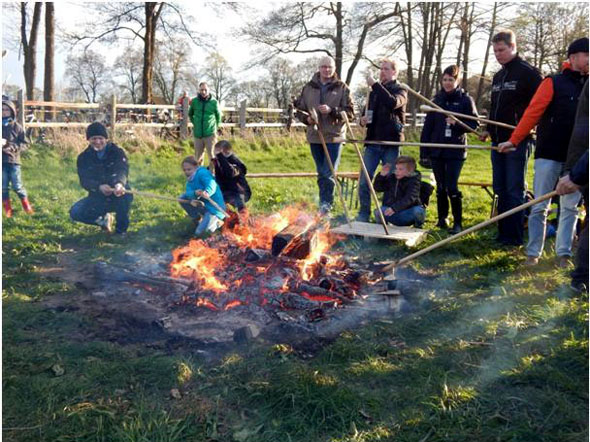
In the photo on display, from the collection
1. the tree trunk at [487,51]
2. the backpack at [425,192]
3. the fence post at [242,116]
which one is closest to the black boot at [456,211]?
the backpack at [425,192]

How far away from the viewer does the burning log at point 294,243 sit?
18.1 ft

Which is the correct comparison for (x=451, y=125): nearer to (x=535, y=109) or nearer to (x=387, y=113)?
(x=387, y=113)

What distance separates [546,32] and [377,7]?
7561mm

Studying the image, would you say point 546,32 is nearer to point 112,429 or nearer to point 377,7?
point 377,7

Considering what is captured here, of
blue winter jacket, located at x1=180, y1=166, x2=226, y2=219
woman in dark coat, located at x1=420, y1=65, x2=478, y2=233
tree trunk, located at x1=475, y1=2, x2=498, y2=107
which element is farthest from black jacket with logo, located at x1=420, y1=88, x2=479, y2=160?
tree trunk, located at x1=475, y1=2, x2=498, y2=107

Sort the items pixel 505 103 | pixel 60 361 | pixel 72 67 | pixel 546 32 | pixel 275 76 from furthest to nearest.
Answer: pixel 72 67
pixel 275 76
pixel 546 32
pixel 505 103
pixel 60 361

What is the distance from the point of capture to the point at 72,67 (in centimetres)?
4681

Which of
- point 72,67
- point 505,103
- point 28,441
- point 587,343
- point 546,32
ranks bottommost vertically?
point 28,441

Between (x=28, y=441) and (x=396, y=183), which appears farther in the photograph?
(x=396, y=183)

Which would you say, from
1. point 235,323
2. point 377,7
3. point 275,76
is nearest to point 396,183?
point 235,323

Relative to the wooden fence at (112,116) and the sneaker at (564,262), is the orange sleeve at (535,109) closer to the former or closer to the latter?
the sneaker at (564,262)

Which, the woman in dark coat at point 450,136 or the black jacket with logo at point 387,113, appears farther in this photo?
the black jacket with logo at point 387,113

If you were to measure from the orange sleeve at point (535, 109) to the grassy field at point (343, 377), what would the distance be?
4.65 feet

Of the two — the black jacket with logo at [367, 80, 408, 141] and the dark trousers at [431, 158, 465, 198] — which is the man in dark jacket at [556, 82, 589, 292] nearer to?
the dark trousers at [431, 158, 465, 198]
